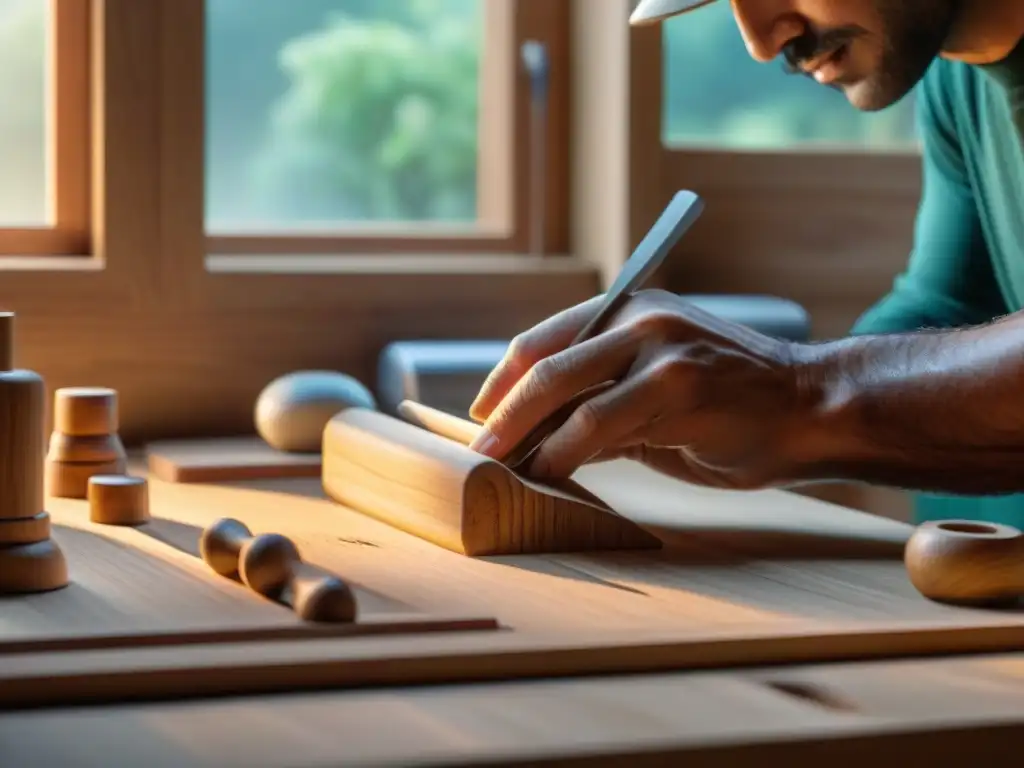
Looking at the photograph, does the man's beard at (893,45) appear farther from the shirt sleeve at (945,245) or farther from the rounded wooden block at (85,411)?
Answer: the rounded wooden block at (85,411)

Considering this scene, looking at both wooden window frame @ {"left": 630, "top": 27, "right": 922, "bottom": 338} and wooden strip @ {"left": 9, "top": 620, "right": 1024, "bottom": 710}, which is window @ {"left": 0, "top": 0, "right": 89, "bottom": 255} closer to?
wooden window frame @ {"left": 630, "top": 27, "right": 922, "bottom": 338}

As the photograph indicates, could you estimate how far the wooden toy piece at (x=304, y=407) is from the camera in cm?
157

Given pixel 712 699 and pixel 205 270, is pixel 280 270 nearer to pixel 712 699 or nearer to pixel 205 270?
pixel 205 270

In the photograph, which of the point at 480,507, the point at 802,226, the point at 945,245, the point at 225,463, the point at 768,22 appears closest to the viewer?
the point at 480,507

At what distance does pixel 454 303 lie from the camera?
190cm

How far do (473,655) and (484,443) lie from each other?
1.33ft

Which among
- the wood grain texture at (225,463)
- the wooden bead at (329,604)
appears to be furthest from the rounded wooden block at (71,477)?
the wooden bead at (329,604)

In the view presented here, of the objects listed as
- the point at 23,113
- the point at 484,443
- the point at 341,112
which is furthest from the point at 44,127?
the point at 484,443

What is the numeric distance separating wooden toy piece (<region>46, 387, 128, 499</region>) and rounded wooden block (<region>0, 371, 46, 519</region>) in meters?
0.39

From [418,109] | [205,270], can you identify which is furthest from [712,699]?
[418,109]

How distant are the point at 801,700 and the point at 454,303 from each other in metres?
1.20

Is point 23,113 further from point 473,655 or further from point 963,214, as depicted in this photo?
point 473,655

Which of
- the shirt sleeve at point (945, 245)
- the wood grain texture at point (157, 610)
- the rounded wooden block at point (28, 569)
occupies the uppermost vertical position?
the shirt sleeve at point (945, 245)

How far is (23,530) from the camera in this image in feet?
3.15
